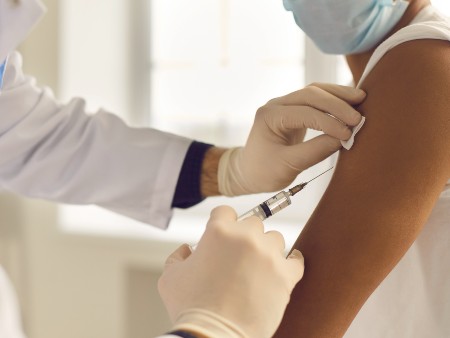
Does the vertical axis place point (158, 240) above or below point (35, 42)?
below

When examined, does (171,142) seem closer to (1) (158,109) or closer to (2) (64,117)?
(2) (64,117)

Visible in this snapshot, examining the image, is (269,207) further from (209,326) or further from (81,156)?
(81,156)

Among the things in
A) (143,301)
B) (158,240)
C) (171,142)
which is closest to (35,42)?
(158,240)

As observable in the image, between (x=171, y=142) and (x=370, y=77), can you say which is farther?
(x=171, y=142)

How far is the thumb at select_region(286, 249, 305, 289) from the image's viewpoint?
34.6 inches

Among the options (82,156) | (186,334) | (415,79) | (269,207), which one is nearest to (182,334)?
(186,334)

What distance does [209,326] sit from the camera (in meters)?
0.78

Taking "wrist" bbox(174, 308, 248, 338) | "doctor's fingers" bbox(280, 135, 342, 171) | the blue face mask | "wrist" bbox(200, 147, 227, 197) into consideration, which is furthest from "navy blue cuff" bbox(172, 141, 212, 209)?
"wrist" bbox(174, 308, 248, 338)

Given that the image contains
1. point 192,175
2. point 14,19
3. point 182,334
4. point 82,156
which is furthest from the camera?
point 82,156

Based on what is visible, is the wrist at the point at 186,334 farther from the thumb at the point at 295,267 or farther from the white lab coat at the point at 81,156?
the white lab coat at the point at 81,156

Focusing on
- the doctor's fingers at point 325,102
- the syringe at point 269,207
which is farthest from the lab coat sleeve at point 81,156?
the syringe at point 269,207

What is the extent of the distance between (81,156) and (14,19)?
0.45 m

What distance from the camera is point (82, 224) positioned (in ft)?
9.79

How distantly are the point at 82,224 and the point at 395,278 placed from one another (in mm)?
2125
